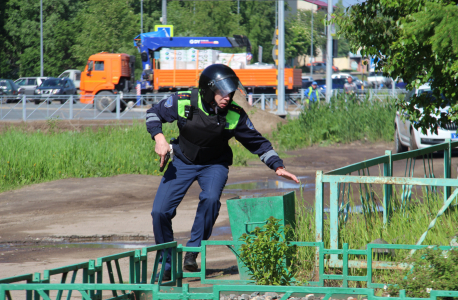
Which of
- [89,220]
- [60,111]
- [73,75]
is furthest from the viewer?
[73,75]

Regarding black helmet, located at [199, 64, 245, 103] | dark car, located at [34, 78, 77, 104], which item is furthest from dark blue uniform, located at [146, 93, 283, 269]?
dark car, located at [34, 78, 77, 104]

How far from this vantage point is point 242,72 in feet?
96.3

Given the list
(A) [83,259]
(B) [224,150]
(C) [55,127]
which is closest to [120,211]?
(A) [83,259]

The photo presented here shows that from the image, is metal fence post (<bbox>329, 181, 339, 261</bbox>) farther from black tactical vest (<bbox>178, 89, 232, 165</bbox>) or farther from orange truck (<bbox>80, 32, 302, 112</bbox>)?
orange truck (<bbox>80, 32, 302, 112</bbox>)

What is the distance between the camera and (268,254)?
13.1 ft

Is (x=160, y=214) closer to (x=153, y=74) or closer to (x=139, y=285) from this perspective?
(x=139, y=285)

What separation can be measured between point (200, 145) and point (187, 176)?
0.89 ft

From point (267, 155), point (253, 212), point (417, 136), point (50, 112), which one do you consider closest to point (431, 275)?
point (253, 212)

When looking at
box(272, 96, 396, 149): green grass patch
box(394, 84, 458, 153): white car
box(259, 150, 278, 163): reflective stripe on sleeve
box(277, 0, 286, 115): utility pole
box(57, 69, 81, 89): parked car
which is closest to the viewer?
box(259, 150, 278, 163): reflective stripe on sleeve

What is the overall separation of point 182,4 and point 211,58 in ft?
75.5

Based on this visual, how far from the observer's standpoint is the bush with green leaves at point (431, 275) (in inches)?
134

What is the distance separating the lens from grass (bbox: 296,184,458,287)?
4.42 m

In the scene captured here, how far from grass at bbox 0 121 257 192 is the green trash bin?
6375mm

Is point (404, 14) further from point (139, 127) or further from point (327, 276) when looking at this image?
point (139, 127)
